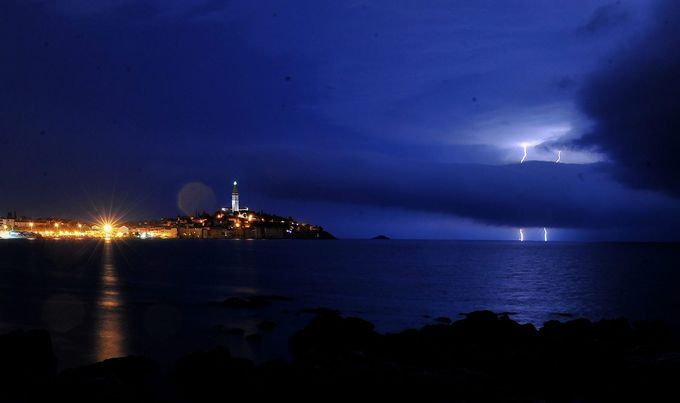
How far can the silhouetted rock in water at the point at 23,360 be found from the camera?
53.9 feet

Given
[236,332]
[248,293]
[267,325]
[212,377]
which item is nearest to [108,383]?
[212,377]

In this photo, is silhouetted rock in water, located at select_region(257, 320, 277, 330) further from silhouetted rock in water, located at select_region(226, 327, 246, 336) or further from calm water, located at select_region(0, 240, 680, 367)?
silhouetted rock in water, located at select_region(226, 327, 246, 336)

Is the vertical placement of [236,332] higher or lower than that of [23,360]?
lower

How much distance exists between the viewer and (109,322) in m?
32.3

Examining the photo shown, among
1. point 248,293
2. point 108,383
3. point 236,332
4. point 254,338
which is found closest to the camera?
point 108,383

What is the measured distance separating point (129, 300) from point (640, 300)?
156 feet

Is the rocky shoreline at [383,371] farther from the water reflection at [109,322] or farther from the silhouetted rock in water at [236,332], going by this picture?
the silhouetted rock in water at [236,332]

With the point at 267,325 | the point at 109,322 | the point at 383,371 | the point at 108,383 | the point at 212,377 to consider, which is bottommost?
the point at 109,322

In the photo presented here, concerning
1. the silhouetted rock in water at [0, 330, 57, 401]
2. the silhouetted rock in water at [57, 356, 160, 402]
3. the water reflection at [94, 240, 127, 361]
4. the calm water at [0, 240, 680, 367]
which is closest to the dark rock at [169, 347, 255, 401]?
the silhouetted rock in water at [57, 356, 160, 402]

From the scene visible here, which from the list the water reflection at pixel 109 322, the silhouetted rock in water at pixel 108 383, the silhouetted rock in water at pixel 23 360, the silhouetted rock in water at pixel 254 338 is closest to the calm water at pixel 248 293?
the water reflection at pixel 109 322

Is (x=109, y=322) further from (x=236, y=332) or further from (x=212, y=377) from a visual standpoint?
(x=212, y=377)

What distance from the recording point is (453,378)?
14.6 metres

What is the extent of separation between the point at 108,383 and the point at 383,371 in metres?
7.84

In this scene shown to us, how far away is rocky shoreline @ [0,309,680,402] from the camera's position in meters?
13.9
